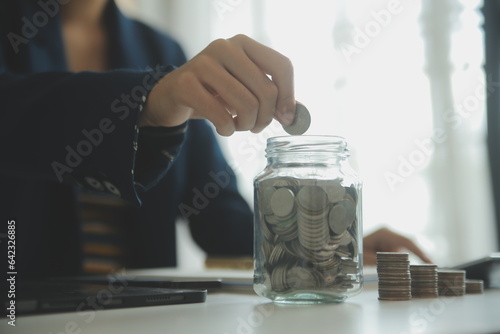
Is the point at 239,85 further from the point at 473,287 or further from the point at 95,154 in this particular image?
the point at 473,287

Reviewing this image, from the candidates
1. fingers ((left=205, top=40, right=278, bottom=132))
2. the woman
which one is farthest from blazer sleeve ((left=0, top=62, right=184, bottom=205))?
fingers ((left=205, top=40, right=278, bottom=132))

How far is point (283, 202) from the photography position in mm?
544

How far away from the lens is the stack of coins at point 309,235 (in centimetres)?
54

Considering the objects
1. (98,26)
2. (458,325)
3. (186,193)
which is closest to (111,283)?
(458,325)

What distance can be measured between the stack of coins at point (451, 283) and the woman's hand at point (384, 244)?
30 cm

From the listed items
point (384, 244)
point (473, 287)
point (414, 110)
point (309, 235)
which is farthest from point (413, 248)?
point (414, 110)

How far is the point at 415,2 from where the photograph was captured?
7.13 ft

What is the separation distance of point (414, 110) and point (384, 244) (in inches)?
48.4

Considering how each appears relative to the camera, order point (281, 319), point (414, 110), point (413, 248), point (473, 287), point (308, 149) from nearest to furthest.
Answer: point (281, 319) → point (308, 149) → point (473, 287) → point (413, 248) → point (414, 110)

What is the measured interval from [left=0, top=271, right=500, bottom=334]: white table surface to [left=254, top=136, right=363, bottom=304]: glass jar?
2 cm

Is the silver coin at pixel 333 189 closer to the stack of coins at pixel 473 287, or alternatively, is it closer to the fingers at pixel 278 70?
the fingers at pixel 278 70

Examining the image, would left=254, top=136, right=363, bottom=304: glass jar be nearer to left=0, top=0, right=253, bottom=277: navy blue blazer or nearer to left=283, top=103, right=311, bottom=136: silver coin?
left=283, top=103, right=311, bottom=136: silver coin

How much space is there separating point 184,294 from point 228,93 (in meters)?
0.22

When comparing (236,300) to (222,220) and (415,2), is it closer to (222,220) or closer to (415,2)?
(222,220)
